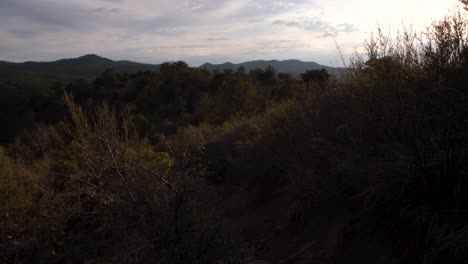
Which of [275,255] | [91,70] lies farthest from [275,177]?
[91,70]

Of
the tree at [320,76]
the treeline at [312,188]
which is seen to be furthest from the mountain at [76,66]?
the treeline at [312,188]

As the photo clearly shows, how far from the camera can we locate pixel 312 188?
5.13 metres

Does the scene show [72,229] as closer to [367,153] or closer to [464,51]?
[367,153]

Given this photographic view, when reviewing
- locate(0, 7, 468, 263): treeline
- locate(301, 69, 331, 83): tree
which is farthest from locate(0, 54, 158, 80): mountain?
locate(0, 7, 468, 263): treeline

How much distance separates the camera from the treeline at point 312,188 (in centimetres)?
390

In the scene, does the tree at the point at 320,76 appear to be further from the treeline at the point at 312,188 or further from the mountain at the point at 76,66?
the mountain at the point at 76,66

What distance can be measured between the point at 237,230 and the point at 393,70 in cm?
305

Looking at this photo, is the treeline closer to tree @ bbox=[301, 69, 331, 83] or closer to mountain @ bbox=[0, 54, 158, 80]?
tree @ bbox=[301, 69, 331, 83]

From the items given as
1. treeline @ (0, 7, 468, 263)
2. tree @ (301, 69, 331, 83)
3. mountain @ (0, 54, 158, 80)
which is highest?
mountain @ (0, 54, 158, 80)

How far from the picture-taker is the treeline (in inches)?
154

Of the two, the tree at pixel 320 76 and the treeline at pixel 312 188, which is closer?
the treeline at pixel 312 188

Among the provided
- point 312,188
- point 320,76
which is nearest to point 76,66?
point 320,76

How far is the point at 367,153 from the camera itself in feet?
15.2

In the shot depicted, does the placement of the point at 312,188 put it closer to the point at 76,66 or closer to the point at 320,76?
the point at 320,76
